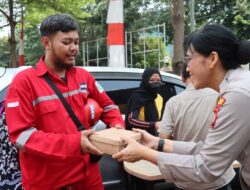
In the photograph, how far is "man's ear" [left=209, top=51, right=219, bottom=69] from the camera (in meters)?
1.94

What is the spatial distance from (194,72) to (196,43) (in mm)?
141

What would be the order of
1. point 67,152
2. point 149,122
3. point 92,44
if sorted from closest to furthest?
point 67,152
point 149,122
point 92,44

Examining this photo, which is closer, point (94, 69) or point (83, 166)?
point (83, 166)

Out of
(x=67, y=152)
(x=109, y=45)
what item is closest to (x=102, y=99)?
(x=67, y=152)

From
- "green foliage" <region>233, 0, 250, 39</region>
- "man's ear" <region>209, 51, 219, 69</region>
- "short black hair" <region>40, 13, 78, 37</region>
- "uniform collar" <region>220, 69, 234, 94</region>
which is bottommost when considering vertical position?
"uniform collar" <region>220, 69, 234, 94</region>

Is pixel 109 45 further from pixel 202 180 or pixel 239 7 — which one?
pixel 239 7

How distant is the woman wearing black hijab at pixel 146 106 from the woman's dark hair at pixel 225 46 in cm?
223

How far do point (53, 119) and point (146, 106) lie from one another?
211cm

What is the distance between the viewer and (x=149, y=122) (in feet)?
14.1

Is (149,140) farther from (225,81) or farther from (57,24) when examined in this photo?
(57,24)

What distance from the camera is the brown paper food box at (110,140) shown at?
7.05 feet

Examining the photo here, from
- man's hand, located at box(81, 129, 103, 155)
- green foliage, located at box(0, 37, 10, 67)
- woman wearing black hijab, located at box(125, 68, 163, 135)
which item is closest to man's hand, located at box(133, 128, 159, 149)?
man's hand, located at box(81, 129, 103, 155)

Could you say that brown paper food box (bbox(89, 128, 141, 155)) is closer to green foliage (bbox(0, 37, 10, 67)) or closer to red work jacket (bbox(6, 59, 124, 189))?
red work jacket (bbox(6, 59, 124, 189))

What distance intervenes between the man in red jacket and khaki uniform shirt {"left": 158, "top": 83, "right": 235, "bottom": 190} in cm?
51
